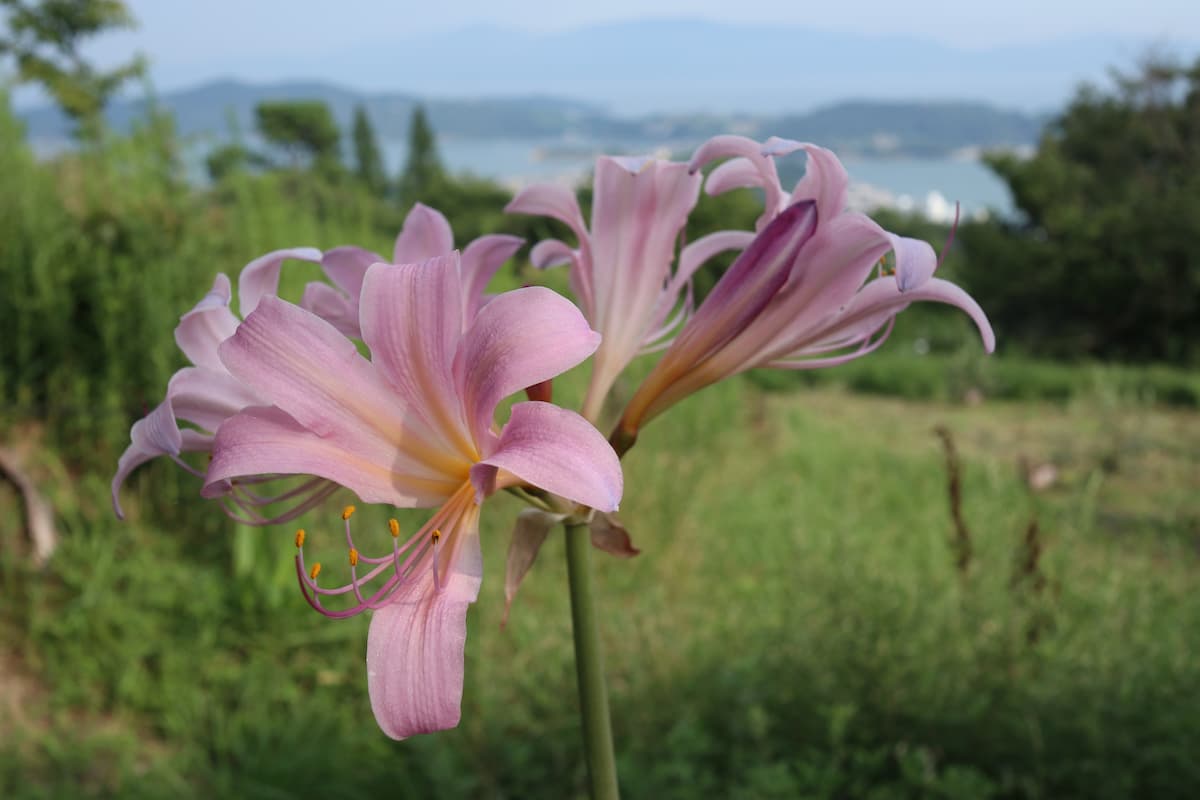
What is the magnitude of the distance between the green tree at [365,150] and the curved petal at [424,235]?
6644 cm

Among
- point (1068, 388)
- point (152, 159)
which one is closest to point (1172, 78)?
point (1068, 388)

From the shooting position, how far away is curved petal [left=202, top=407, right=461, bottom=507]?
2.27 ft

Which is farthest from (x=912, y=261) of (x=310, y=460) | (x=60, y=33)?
(x=60, y=33)

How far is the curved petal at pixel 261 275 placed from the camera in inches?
34.7

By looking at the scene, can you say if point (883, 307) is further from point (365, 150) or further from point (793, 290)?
point (365, 150)

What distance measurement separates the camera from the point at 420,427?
0.75m

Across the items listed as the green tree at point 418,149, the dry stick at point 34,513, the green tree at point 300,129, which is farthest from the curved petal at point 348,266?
the green tree at point 300,129

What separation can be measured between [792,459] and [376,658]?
599cm

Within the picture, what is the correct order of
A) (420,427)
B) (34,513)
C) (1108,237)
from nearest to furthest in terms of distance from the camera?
(420,427), (34,513), (1108,237)

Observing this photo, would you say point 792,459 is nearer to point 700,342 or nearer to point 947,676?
point 947,676

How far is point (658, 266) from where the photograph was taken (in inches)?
36.8

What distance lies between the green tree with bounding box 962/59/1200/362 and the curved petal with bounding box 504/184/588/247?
15.9 m

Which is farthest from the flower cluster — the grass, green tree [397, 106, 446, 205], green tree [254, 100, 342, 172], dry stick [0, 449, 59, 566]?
green tree [254, 100, 342, 172]

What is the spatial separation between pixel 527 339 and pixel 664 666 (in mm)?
2415
